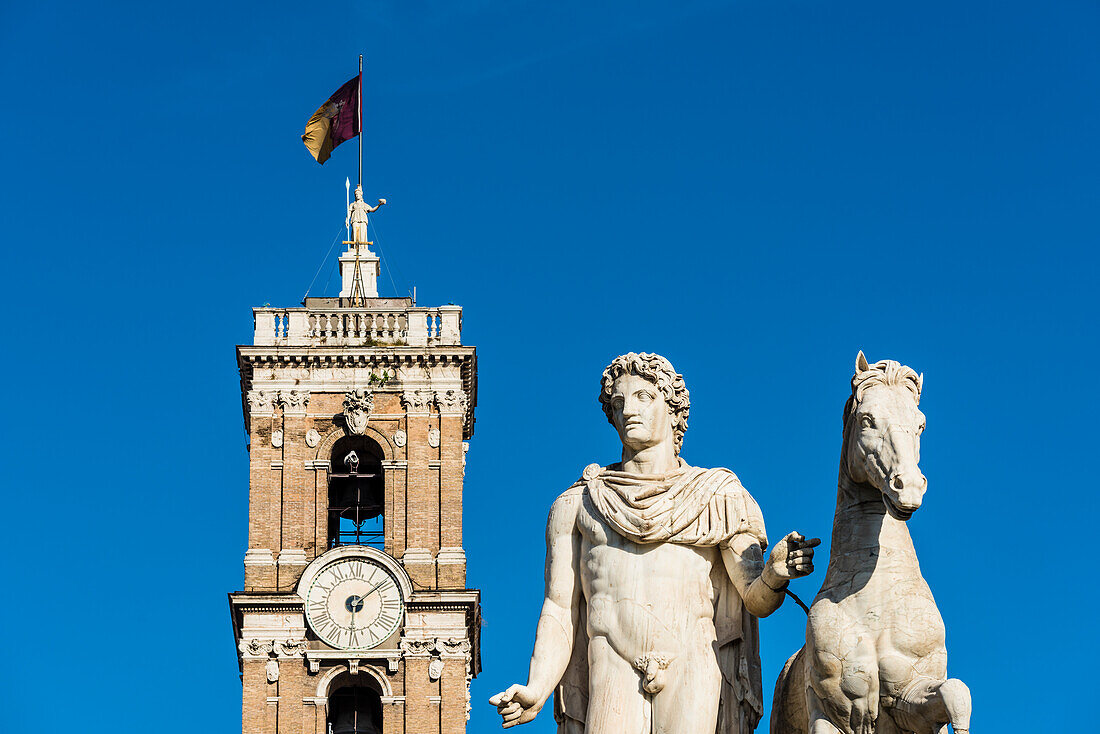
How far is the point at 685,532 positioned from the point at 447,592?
5100 centimetres

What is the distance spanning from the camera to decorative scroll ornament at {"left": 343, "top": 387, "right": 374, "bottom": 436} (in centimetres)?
7019

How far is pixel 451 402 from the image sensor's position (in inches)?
2793

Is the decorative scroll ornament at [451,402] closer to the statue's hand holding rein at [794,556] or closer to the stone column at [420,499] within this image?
the stone column at [420,499]

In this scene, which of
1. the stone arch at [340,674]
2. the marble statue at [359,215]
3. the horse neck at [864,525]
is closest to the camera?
the horse neck at [864,525]

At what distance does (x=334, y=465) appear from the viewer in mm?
71312

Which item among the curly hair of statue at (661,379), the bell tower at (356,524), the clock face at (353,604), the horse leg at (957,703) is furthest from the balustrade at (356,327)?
the horse leg at (957,703)

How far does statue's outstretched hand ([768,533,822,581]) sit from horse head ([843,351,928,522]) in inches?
Result: 20.5

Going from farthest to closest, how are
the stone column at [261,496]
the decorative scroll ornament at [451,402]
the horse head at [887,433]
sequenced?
the decorative scroll ornament at [451,402], the stone column at [261,496], the horse head at [887,433]

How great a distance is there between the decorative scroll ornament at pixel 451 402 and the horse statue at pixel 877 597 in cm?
5283

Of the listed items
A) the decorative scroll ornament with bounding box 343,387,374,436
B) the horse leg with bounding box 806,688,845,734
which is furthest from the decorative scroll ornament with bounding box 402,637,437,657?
the horse leg with bounding box 806,688,845,734

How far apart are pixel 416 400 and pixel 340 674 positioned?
6929 millimetres

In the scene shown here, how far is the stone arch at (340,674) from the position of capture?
6825 cm

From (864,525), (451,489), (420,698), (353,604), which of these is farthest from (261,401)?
(864,525)

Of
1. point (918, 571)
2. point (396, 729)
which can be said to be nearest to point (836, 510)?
point (918, 571)
